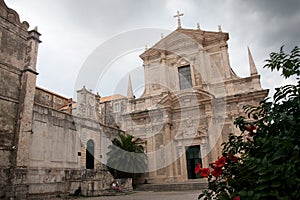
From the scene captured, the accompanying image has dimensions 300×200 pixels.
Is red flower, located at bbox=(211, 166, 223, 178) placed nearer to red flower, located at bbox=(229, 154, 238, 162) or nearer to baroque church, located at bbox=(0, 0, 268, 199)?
red flower, located at bbox=(229, 154, 238, 162)

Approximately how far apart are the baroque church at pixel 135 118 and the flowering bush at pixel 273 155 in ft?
35.2

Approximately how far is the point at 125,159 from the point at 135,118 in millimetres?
4370

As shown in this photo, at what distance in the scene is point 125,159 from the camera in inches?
652

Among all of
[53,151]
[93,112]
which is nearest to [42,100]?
[93,112]

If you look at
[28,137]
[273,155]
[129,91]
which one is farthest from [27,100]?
[273,155]

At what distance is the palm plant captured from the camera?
53.9ft

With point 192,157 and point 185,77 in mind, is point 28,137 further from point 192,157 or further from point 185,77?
point 185,77

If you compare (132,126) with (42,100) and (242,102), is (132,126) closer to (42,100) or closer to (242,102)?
(242,102)

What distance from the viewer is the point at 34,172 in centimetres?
1176

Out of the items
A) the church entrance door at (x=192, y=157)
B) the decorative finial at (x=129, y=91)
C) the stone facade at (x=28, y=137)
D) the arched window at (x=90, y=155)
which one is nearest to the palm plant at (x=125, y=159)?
the arched window at (x=90, y=155)

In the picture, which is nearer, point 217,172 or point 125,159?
point 217,172

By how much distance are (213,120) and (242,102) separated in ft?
7.88

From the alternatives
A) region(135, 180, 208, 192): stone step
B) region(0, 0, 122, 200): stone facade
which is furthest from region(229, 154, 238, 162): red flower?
region(135, 180, 208, 192): stone step

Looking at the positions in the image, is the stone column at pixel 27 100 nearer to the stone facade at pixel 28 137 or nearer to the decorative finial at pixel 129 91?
the stone facade at pixel 28 137
